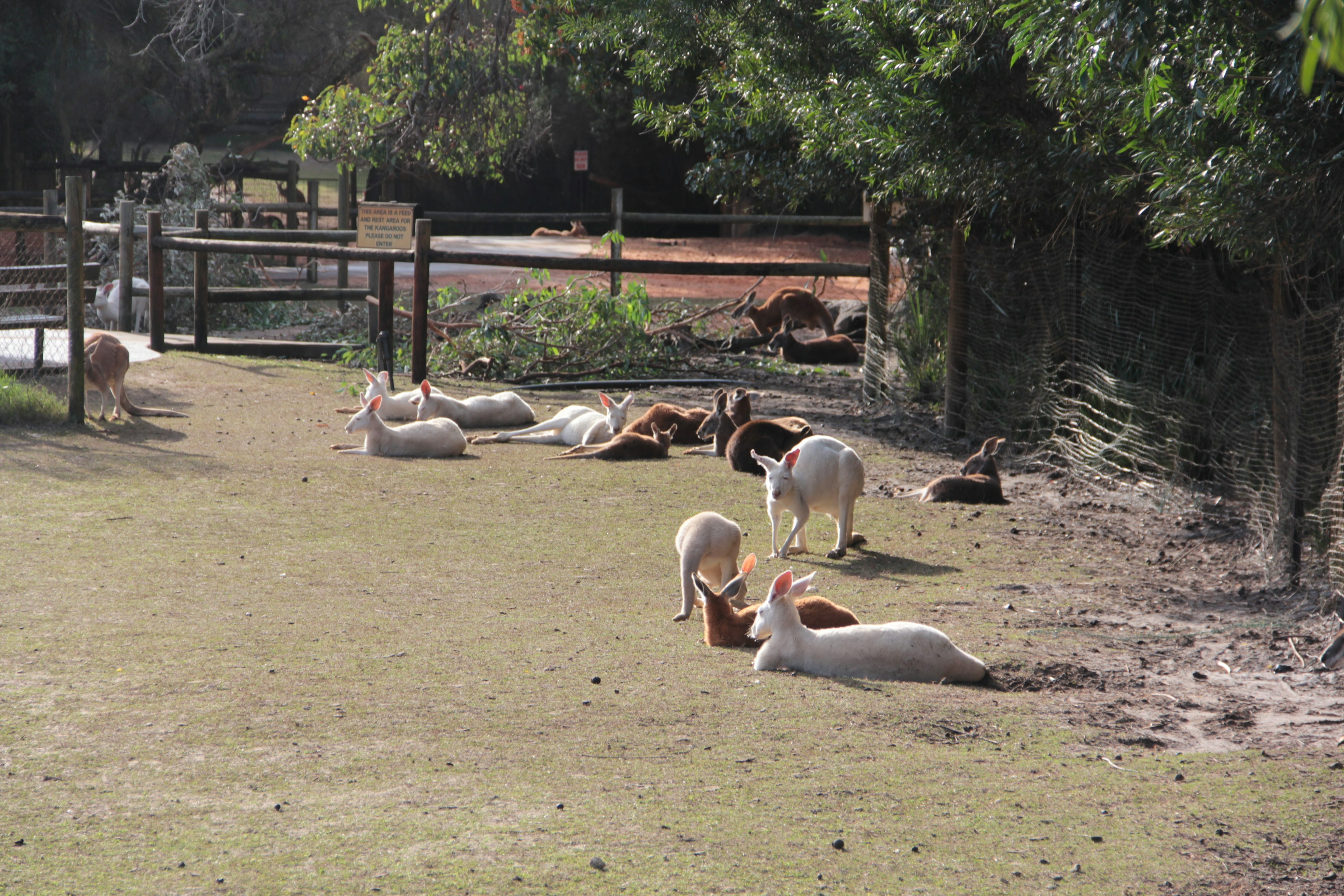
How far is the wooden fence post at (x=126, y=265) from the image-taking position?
45.2 feet

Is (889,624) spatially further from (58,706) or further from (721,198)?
(721,198)

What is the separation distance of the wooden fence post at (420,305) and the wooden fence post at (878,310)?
4.06 metres

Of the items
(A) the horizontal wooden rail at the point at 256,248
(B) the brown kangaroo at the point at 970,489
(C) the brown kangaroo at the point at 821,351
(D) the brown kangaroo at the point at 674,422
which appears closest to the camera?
(B) the brown kangaroo at the point at 970,489

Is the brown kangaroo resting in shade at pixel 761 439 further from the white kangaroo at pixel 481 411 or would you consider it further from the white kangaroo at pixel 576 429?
the white kangaroo at pixel 481 411

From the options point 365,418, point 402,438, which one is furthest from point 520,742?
point 365,418

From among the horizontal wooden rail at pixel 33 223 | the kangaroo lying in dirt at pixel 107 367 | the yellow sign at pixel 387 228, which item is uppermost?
the yellow sign at pixel 387 228

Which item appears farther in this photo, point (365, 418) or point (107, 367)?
point (107, 367)

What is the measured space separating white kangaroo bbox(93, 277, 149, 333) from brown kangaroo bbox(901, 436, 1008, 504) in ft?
33.5

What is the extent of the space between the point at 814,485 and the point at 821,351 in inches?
325

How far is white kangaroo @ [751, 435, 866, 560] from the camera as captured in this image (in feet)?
19.8

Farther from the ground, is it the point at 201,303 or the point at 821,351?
the point at 201,303

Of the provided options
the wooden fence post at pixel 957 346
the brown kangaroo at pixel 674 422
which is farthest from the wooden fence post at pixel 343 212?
the wooden fence post at pixel 957 346

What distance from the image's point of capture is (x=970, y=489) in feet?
25.3

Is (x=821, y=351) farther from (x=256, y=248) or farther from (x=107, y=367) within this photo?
(x=107, y=367)
